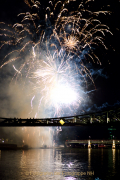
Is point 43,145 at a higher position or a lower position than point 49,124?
lower

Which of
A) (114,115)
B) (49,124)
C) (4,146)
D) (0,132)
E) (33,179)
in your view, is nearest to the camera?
(33,179)

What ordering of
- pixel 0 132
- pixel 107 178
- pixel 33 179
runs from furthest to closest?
pixel 0 132, pixel 107 178, pixel 33 179

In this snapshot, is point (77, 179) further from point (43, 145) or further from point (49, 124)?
point (43, 145)

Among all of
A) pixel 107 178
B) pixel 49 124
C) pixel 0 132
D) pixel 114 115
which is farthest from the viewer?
pixel 0 132

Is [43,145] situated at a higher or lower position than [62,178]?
lower

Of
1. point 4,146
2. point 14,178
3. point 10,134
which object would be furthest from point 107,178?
point 10,134

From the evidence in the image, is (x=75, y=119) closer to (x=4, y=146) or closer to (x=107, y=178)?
(x=4, y=146)

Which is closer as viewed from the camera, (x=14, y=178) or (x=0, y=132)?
(x=14, y=178)

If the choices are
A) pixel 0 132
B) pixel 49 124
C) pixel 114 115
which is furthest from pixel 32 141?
pixel 114 115

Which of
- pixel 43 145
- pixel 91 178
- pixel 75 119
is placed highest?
pixel 75 119

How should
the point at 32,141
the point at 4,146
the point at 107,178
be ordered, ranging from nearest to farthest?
the point at 107,178 → the point at 4,146 → the point at 32,141
